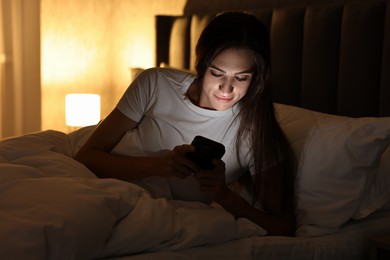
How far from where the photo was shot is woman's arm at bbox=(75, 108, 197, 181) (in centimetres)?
149

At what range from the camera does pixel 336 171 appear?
1590 millimetres

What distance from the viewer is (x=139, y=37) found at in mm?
3619

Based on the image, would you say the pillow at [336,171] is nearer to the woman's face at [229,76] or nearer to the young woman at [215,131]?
the young woman at [215,131]

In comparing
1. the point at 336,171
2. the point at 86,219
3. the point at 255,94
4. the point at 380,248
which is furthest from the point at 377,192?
the point at 86,219

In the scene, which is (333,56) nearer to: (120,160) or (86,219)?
(120,160)

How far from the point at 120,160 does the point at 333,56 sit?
3.12 ft

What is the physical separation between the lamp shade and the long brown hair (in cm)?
169

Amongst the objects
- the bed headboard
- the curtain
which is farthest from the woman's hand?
the curtain

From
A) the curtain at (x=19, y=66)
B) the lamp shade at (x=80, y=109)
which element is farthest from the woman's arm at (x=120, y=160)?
the curtain at (x=19, y=66)

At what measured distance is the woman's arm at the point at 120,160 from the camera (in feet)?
4.89

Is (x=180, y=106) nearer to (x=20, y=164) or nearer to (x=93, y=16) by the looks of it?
(x=20, y=164)

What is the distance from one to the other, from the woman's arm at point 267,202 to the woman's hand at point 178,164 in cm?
3

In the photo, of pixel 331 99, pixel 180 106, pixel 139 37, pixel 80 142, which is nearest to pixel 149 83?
pixel 180 106

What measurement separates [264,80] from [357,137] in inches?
11.8
